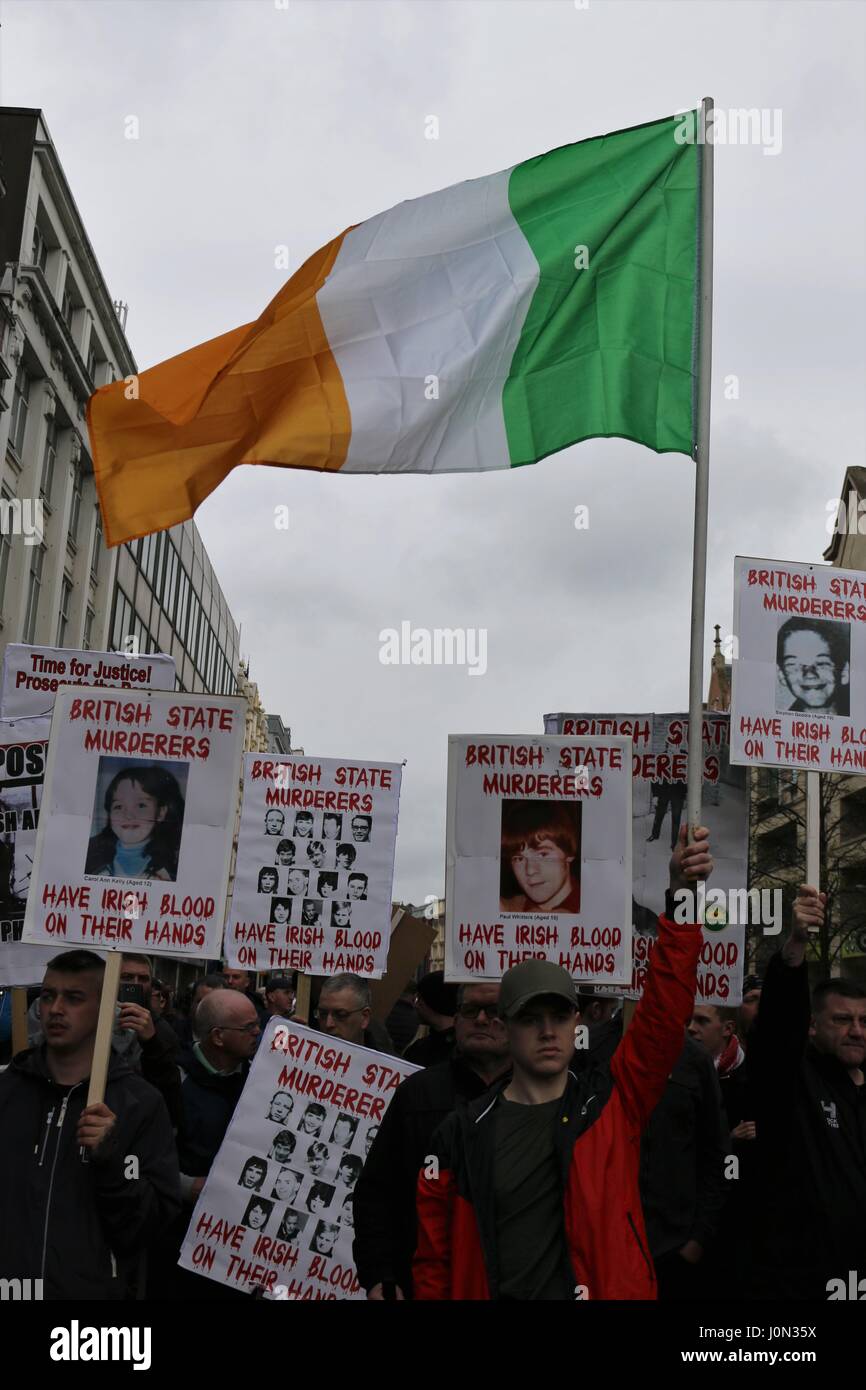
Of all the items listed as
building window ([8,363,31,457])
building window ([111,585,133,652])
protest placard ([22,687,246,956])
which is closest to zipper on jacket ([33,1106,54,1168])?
protest placard ([22,687,246,956])

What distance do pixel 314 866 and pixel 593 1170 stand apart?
411 centimetres

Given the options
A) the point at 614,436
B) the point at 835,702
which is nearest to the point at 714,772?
the point at 835,702

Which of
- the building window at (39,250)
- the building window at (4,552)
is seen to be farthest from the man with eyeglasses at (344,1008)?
the building window at (39,250)

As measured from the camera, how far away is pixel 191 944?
17.5 feet

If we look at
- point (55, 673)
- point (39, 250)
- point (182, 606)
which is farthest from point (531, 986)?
point (182, 606)

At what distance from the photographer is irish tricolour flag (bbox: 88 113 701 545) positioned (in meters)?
6.00

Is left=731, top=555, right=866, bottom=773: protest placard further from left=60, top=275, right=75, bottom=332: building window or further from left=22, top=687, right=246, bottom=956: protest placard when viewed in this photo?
left=60, top=275, right=75, bottom=332: building window

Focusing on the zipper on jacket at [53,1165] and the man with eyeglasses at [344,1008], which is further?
the man with eyeglasses at [344,1008]

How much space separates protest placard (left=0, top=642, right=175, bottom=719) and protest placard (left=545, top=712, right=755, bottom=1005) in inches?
112

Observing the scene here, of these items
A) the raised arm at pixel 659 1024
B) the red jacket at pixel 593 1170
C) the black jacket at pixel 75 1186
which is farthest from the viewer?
the black jacket at pixel 75 1186

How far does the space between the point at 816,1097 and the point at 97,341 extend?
41.7 m

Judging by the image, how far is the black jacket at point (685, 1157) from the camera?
218 inches

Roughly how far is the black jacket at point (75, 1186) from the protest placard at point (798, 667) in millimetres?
2897

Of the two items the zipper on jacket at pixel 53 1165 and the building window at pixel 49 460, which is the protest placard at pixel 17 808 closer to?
the zipper on jacket at pixel 53 1165
